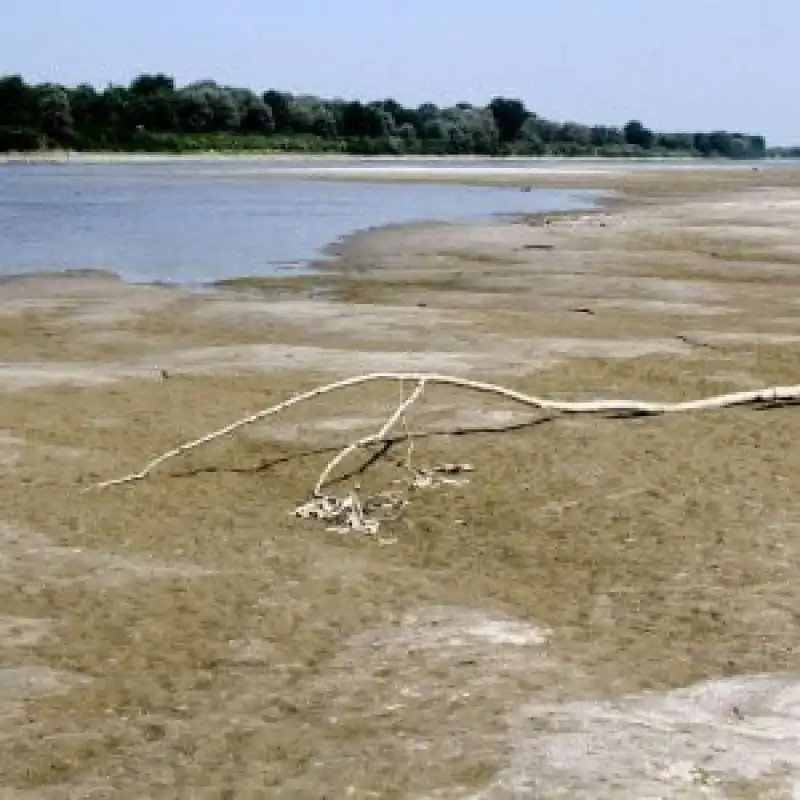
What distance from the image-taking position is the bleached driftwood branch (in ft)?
27.9

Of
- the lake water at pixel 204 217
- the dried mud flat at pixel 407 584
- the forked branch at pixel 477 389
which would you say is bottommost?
the lake water at pixel 204 217

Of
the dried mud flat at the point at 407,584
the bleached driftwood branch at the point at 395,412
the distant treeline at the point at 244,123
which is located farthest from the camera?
the distant treeline at the point at 244,123

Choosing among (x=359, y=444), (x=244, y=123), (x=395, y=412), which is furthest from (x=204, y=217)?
(x=244, y=123)

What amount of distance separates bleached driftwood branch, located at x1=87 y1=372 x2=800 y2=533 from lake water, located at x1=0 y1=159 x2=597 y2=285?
40.7ft

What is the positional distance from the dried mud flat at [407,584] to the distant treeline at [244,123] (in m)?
105

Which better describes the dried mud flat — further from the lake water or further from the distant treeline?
the distant treeline

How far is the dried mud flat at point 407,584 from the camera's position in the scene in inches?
200

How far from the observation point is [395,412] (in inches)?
406

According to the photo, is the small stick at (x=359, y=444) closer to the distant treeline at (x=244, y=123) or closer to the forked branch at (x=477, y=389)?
the forked branch at (x=477, y=389)

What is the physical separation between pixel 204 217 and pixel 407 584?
33.9 meters

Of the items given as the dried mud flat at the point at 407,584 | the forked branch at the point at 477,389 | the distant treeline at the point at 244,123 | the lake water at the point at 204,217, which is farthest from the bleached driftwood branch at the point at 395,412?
the distant treeline at the point at 244,123

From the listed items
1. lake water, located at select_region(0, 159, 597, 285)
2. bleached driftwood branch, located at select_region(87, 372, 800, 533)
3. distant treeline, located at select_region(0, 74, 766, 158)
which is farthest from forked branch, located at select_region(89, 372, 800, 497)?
distant treeline, located at select_region(0, 74, 766, 158)

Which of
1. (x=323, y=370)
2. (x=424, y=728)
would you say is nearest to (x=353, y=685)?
(x=424, y=728)

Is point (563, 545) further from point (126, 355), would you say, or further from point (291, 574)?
point (126, 355)
